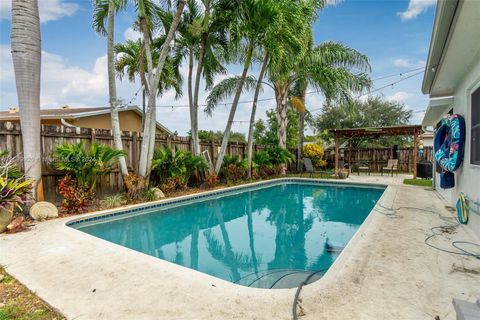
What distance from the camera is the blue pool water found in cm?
380

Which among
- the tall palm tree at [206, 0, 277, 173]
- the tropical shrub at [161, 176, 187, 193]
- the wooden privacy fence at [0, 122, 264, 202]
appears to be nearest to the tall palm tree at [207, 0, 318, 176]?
the tall palm tree at [206, 0, 277, 173]

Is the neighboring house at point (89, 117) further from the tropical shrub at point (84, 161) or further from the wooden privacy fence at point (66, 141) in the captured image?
the tropical shrub at point (84, 161)

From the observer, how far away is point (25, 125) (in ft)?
18.5

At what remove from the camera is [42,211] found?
5531mm

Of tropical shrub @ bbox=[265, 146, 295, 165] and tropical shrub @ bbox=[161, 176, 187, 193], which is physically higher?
tropical shrub @ bbox=[265, 146, 295, 165]

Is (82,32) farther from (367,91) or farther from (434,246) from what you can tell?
(367,91)

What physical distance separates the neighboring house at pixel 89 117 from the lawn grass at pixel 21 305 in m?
10.7

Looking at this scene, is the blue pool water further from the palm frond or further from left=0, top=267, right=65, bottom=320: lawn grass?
the palm frond

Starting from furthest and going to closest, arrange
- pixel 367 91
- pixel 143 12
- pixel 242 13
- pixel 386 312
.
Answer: pixel 367 91
pixel 242 13
pixel 143 12
pixel 386 312

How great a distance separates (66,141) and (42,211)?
83.0 inches

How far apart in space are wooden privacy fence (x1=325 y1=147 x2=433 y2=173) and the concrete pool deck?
45.9ft

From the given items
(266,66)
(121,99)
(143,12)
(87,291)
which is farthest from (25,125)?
(266,66)

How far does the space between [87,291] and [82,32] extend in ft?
31.8

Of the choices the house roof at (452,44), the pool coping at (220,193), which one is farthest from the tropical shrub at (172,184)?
the house roof at (452,44)
